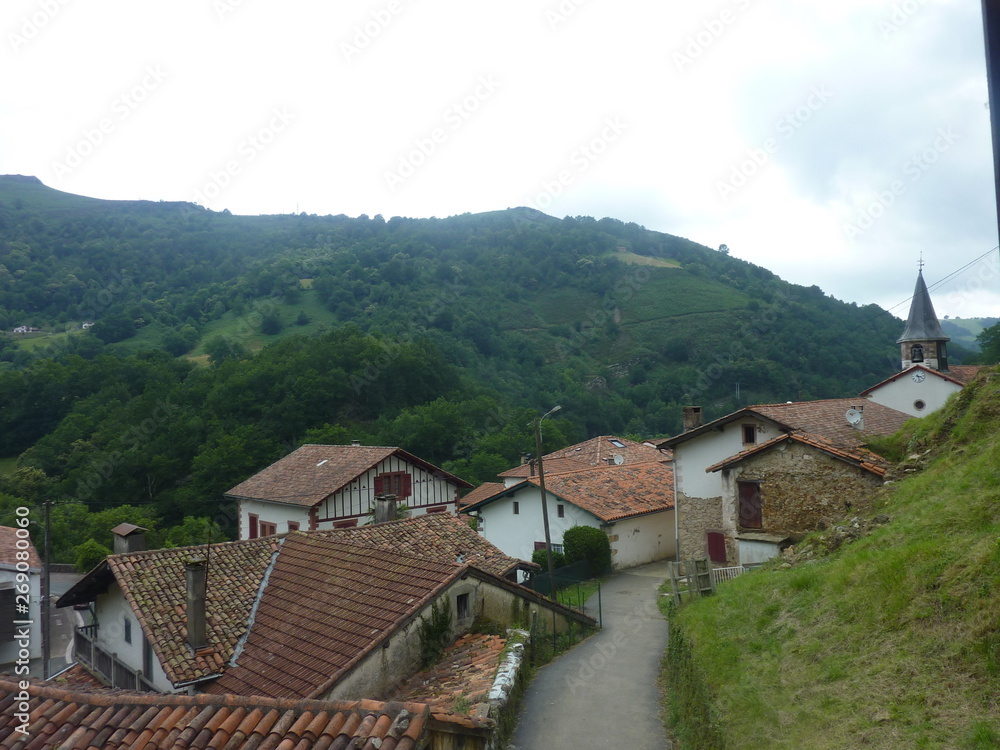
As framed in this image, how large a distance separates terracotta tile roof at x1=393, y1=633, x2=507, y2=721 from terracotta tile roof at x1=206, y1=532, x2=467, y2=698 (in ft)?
3.21

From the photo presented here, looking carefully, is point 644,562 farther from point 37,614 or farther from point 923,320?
point 923,320

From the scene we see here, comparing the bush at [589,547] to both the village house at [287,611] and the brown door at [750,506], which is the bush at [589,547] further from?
the village house at [287,611]

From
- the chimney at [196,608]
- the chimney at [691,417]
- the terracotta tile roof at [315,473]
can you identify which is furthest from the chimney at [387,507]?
the chimney at [691,417]

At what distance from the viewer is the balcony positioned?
12.0 metres

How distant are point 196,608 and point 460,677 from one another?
5.12m

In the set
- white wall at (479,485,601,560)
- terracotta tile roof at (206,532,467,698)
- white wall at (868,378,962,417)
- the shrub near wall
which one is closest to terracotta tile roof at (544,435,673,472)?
white wall at (479,485,601,560)

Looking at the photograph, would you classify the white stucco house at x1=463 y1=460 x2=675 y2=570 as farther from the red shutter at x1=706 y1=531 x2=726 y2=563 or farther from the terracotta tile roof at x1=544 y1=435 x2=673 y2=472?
the terracotta tile roof at x1=544 y1=435 x2=673 y2=472

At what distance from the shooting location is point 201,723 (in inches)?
209

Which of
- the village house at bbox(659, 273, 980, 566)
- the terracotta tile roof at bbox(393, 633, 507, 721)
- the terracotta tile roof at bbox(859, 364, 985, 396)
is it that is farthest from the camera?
the terracotta tile roof at bbox(859, 364, 985, 396)

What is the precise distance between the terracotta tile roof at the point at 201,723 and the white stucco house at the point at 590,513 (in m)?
20.7

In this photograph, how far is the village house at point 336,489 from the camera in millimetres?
27656

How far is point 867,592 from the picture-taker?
6969 millimetres

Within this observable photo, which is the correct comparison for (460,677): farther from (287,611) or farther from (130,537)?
(130,537)

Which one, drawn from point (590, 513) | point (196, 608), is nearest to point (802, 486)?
point (590, 513)
